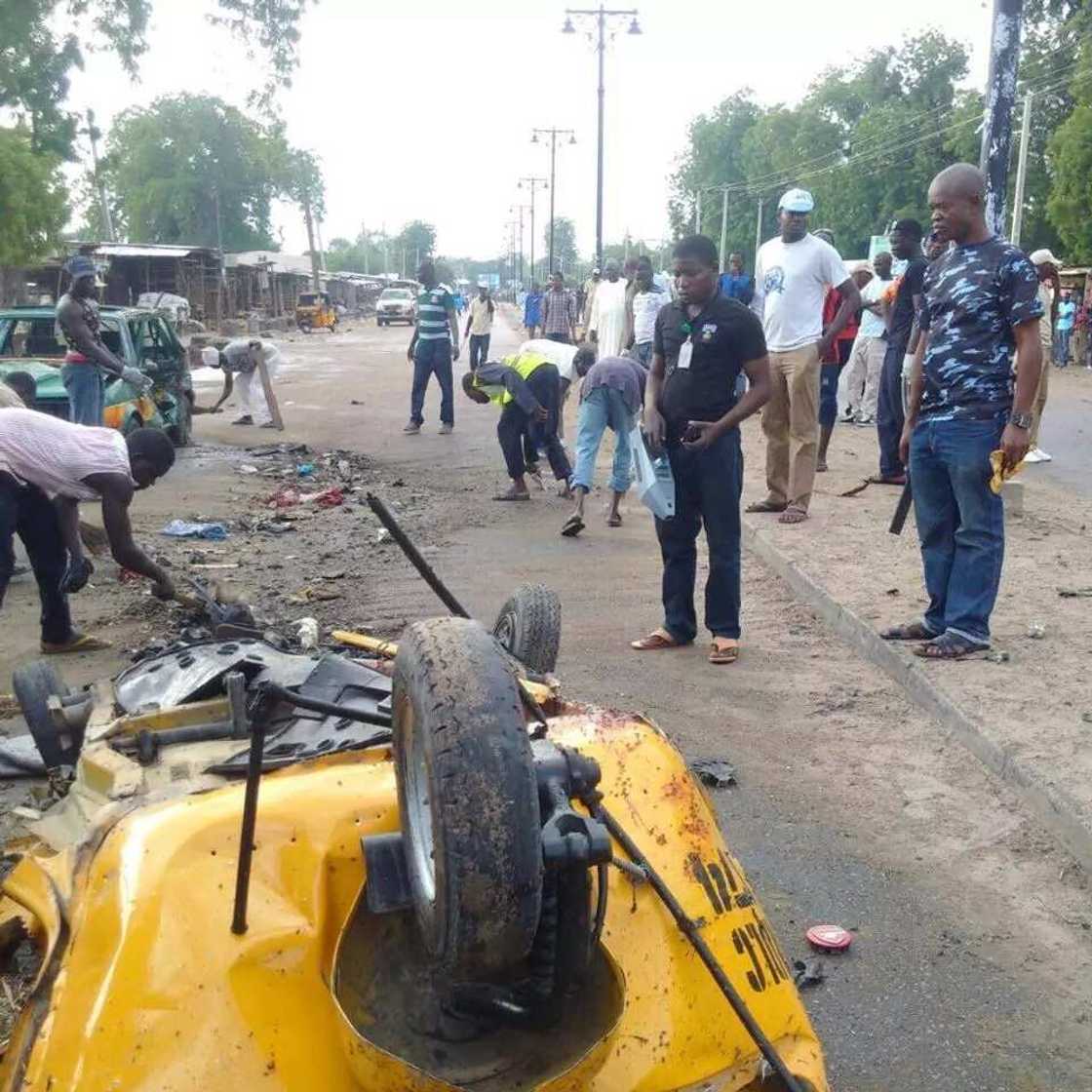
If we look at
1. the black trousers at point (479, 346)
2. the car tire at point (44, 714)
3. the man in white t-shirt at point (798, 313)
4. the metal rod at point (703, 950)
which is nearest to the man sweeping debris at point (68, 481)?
the car tire at point (44, 714)

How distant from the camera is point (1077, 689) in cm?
535

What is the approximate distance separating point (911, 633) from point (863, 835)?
1992mm

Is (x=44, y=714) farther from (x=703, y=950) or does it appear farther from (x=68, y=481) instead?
(x=703, y=950)

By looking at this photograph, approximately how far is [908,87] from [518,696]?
234ft

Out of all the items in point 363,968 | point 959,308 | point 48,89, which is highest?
point 48,89

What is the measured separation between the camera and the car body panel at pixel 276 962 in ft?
7.00

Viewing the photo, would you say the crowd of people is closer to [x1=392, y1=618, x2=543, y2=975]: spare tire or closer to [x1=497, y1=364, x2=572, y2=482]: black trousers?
[x1=497, y1=364, x2=572, y2=482]: black trousers

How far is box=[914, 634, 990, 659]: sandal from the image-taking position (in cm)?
573

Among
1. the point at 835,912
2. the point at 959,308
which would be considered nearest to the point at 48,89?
the point at 959,308

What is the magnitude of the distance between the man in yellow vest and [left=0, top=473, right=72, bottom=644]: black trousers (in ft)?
14.7

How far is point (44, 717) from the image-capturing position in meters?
4.02

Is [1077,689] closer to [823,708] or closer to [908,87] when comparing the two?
[823,708]

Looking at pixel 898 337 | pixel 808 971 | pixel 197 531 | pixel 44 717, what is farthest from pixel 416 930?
pixel 898 337

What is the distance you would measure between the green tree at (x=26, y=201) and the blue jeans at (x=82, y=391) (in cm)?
1338
